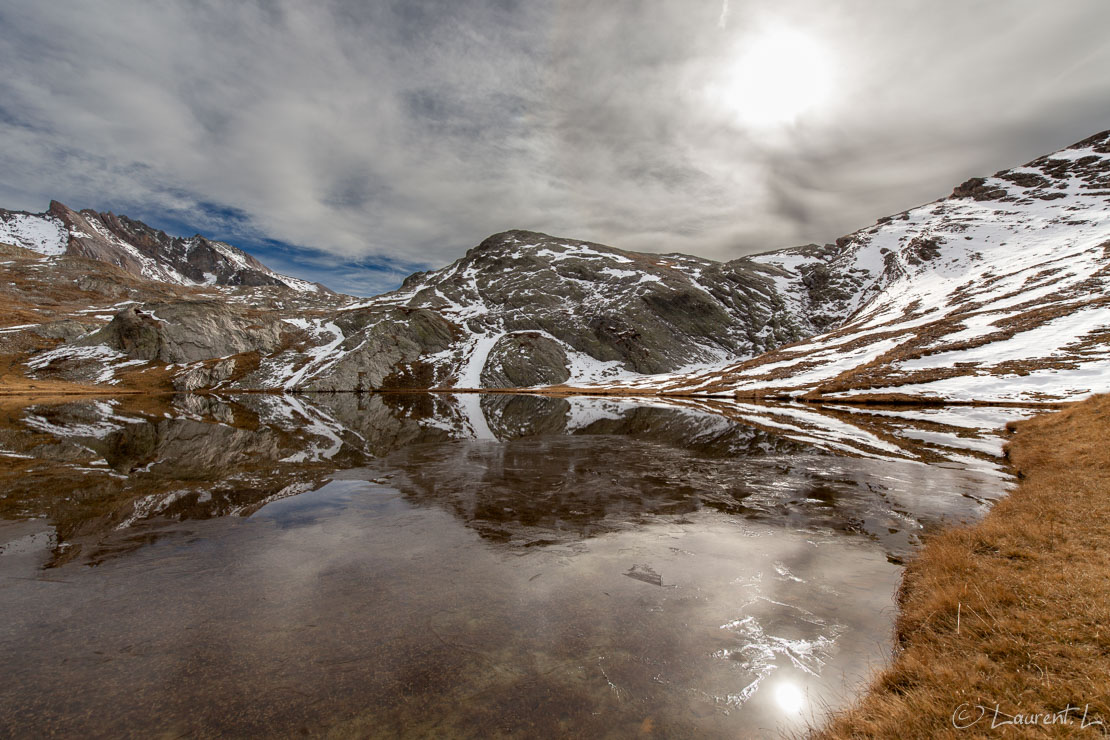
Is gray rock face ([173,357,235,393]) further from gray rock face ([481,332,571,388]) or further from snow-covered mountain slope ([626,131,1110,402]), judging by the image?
snow-covered mountain slope ([626,131,1110,402])

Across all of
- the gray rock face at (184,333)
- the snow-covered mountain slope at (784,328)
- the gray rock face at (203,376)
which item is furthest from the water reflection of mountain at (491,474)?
the gray rock face at (184,333)

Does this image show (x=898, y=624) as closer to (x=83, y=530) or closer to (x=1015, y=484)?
(x=1015, y=484)

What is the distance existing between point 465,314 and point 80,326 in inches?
4647

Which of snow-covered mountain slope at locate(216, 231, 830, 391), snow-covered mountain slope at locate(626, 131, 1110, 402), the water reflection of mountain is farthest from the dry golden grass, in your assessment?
snow-covered mountain slope at locate(216, 231, 830, 391)

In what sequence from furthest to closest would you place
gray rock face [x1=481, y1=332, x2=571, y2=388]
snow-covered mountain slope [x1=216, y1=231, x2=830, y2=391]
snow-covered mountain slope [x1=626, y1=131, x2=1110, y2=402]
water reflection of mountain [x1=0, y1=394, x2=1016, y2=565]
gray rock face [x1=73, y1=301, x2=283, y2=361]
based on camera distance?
1. gray rock face [x1=481, y1=332, x2=571, y2=388]
2. snow-covered mountain slope [x1=216, y1=231, x2=830, y2=391]
3. gray rock face [x1=73, y1=301, x2=283, y2=361]
4. snow-covered mountain slope [x1=626, y1=131, x2=1110, y2=402]
5. water reflection of mountain [x1=0, y1=394, x2=1016, y2=565]

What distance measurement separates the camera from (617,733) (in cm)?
626

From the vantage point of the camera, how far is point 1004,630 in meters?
6.99

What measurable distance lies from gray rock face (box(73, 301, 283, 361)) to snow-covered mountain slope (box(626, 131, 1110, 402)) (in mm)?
125918

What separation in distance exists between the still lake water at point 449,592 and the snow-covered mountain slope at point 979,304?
1748 inches

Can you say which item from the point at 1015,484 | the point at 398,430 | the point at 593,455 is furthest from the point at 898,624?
the point at 398,430

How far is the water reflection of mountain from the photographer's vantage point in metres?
15.8

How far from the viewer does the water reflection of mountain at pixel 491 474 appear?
51.9 feet

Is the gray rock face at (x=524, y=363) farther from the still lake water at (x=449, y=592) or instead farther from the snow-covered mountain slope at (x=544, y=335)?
the still lake water at (x=449, y=592)

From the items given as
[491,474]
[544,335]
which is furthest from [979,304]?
[544,335]
